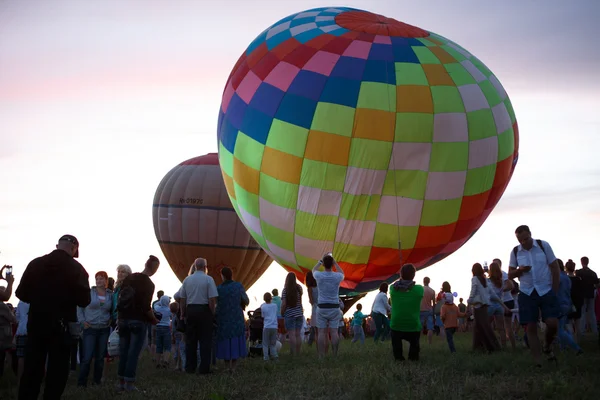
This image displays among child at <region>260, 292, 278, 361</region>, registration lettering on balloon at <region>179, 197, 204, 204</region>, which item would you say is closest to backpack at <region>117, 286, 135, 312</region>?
child at <region>260, 292, 278, 361</region>

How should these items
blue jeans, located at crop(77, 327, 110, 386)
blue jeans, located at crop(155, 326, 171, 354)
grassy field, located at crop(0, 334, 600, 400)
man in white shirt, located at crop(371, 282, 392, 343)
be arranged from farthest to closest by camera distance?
man in white shirt, located at crop(371, 282, 392, 343), blue jeans, located at crop(155, 326, 171, 354), blue jeans, located at crop(77, 327, 110, 386), grassy field, located at crop(0, 334, 600, 400)

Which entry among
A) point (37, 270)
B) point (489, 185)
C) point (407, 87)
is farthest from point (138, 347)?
point (489, 185)

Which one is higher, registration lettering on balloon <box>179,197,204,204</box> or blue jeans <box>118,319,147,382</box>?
registration lettering on balloon <box>179,197,204,204</box>

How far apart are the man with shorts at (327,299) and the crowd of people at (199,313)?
0.06 ft

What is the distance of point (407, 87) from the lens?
16.5m

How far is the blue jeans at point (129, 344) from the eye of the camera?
977 centimetres

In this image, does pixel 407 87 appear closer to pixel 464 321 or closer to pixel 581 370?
pixel 581 370

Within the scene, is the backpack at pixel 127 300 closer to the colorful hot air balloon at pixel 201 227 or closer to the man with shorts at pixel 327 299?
the man with shorts at pixel 327 299

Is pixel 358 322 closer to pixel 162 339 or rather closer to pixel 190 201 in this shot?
pixel 162 339

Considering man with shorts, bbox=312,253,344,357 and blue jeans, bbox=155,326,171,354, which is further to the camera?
blue jeans, bbox=155,326,171,354

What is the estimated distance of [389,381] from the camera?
8.54 metres

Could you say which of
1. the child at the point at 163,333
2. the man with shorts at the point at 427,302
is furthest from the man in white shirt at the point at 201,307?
the man with shorts at the point at 427,302

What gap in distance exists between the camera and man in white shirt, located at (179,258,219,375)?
11211 mm

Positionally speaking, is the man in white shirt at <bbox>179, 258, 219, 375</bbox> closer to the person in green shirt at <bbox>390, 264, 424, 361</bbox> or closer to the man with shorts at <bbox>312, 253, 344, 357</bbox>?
the man with shorts at <bbox>312, 253, 344, 357</bbox>
